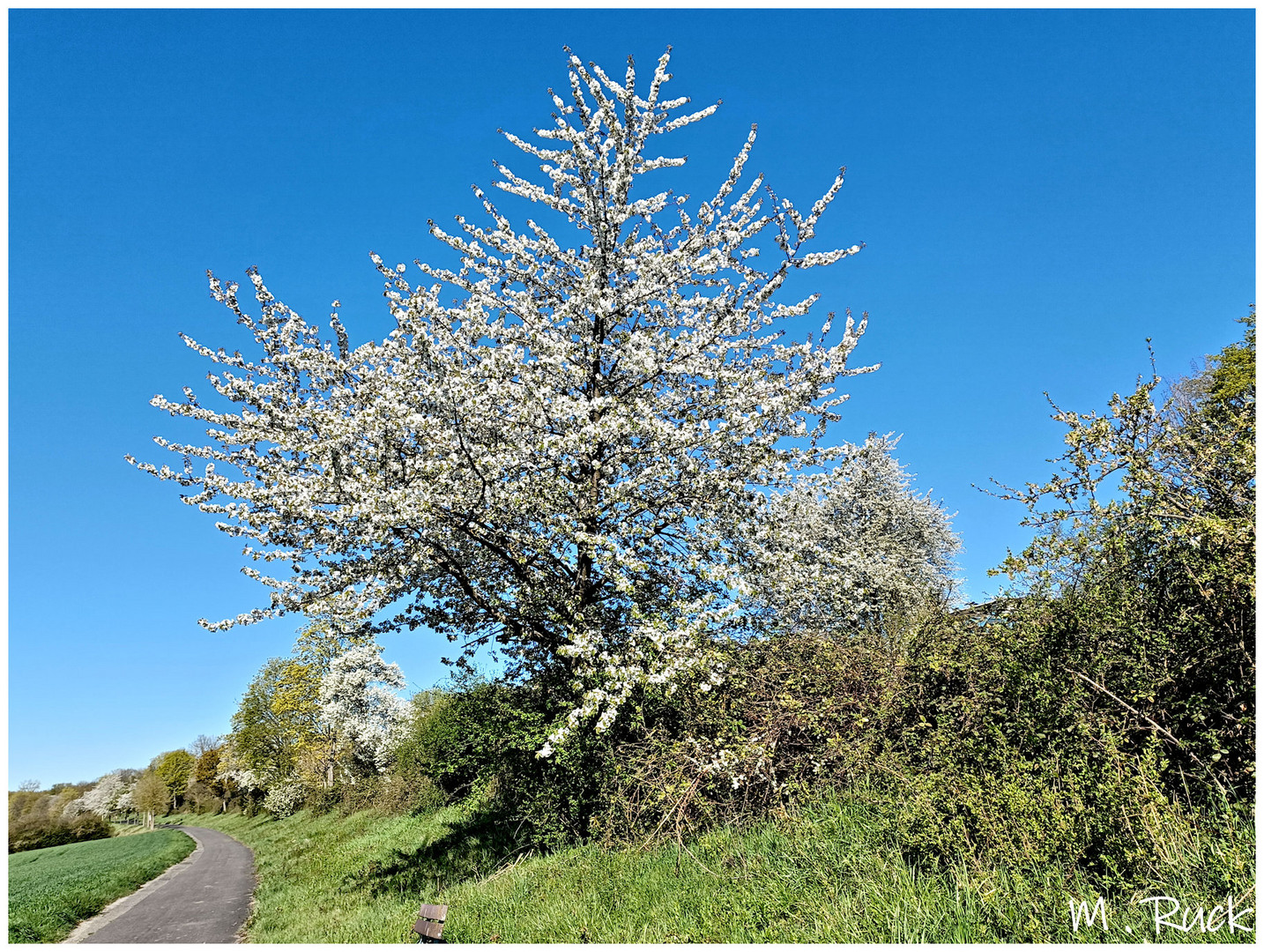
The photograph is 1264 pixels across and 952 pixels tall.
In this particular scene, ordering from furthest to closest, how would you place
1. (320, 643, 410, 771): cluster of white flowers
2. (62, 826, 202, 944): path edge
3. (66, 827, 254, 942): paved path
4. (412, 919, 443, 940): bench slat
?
(320, 643, 410, 771): cluster of white flowers < (62, 826, 202, 944): path edge < (66, 827, 254, 942): paved path < (412, 919, 443, 940): bench slat

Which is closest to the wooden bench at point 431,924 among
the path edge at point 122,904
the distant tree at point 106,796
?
the path edge at point 122,904

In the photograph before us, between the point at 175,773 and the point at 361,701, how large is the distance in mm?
60513

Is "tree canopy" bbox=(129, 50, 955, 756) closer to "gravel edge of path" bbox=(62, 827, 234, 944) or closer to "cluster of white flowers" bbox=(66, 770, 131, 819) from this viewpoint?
"gravel edge of path" bbox=(62, 827, 234, 944)

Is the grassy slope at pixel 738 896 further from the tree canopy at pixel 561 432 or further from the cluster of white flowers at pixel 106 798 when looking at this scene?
the cluster of white flowers at pixel 106 798

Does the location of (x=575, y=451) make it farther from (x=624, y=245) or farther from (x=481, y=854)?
(x=481, y=854)

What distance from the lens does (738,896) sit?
20.8 feet

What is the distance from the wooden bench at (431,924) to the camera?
7.36 meters

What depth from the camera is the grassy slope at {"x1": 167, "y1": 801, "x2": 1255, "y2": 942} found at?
16.0ft

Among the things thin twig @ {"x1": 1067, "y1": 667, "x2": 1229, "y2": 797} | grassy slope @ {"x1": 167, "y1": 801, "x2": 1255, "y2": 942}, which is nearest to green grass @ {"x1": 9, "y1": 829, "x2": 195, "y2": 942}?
grassy slope @ {"x1": 167, "y1": 801, "x2": 1255, "y2": 942}

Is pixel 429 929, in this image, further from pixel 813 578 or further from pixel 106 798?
pixel 106 798

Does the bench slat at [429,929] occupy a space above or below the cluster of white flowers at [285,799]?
above

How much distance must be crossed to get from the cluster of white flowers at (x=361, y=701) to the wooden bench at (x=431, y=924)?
108ft

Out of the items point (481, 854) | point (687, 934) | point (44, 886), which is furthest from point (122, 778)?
point (687, 934)

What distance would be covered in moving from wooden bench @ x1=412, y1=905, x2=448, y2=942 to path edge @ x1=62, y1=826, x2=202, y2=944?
34.9 ft
